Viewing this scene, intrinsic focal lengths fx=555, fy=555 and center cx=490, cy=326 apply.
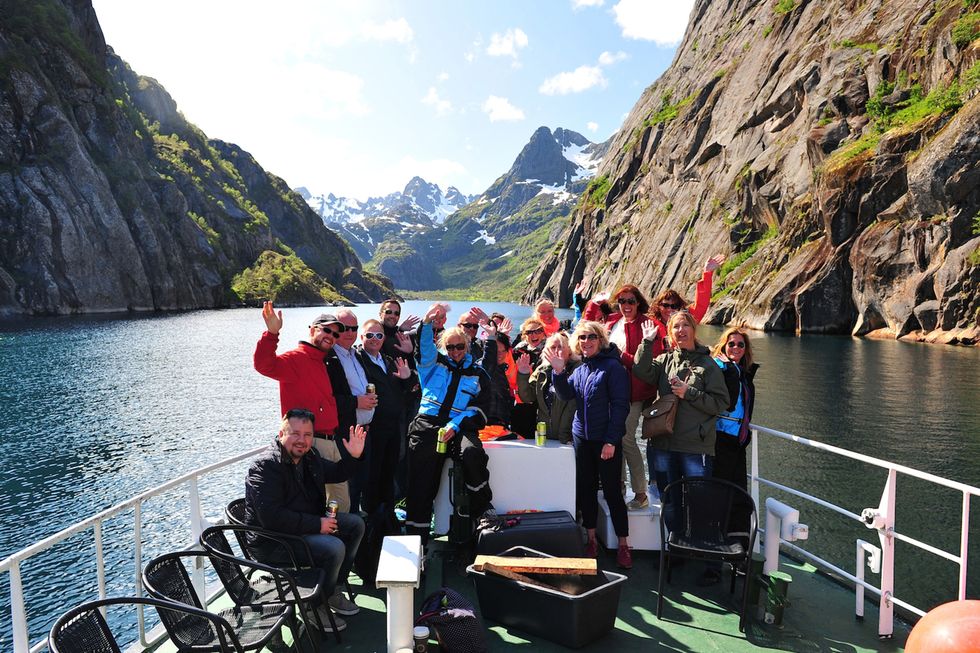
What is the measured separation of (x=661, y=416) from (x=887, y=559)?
6.79ft

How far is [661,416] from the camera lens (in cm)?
554

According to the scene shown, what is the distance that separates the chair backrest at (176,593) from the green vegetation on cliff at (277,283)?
110m

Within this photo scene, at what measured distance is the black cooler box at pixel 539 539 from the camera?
5.12m

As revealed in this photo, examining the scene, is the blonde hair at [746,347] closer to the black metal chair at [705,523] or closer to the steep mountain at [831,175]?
the black metal chair at [705,523]

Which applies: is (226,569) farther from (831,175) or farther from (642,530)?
(831,175)

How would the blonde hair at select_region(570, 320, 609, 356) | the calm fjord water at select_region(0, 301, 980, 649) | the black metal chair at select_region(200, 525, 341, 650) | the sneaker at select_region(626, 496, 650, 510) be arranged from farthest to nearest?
the calm fjord water at select_region(0, 301, 980, 649)
the sneaker at select_region(626, 496, 650, 510)
the blonde hair at select_region(570, 320, 609, 356)
the black metal chair at select_region(200, 525, 341, 650)

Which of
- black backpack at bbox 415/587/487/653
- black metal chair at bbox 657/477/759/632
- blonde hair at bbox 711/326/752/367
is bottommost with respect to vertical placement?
black backpack at bbox 415/587/487/653

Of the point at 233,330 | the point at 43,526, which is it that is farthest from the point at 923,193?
the point at 233,330

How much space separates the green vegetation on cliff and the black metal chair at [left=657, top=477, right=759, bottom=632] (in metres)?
111

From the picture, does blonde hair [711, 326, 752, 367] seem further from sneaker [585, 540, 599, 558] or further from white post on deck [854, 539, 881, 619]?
sneaker [585, 540, 599, 558]

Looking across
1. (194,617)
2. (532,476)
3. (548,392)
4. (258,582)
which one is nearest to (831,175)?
(548,392)

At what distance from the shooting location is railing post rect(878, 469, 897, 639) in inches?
173

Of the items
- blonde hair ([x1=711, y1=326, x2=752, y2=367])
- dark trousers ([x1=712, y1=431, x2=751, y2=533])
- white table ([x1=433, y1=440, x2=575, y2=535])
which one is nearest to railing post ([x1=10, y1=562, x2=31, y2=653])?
white table ([x1=433, y1=440, x2=575, y2=535])

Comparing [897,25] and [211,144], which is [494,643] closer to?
[897,25]
